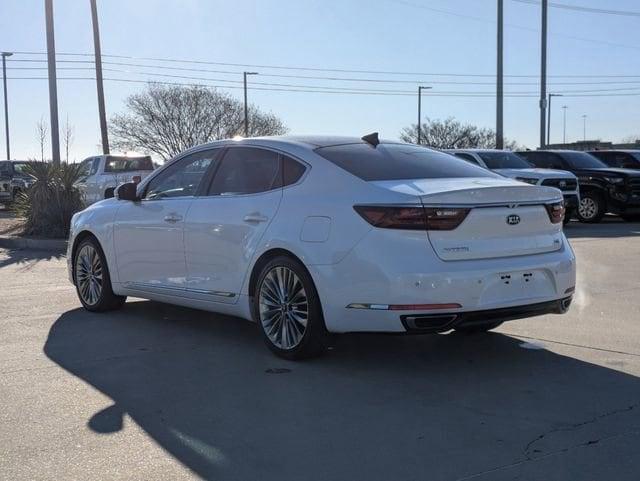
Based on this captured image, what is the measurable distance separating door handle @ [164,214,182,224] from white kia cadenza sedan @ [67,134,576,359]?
0.02 metres

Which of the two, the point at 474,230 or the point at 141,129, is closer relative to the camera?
the point at 474,230

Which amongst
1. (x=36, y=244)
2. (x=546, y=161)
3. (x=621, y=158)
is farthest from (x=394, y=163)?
(x=621, y=158)

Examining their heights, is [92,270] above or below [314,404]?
above

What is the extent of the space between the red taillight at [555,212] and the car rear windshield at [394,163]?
59 cm

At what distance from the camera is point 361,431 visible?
4.10 metres

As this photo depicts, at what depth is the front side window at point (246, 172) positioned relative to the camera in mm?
5832

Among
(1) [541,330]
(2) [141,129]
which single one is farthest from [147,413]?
(2) [141,129]

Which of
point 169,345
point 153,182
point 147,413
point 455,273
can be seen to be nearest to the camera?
point 147,413

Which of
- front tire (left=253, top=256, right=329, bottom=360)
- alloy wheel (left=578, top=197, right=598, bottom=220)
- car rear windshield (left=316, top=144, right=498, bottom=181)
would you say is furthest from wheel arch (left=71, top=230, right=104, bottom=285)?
alloy wheel (left=578, top=197, right=598, bottom=220)

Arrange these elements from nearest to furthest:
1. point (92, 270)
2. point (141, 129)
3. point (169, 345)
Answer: point (169, 345) → point (92, 270) → point (141, 129)

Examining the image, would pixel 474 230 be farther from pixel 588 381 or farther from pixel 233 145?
pixel 233 145

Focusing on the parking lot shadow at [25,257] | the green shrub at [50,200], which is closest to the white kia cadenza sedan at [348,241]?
the parking lot shadow at [25,257]

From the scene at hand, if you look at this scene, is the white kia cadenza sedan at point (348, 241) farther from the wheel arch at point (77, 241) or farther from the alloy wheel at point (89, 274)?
the wheel arch at point (77, 241)

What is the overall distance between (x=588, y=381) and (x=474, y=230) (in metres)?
1.26
